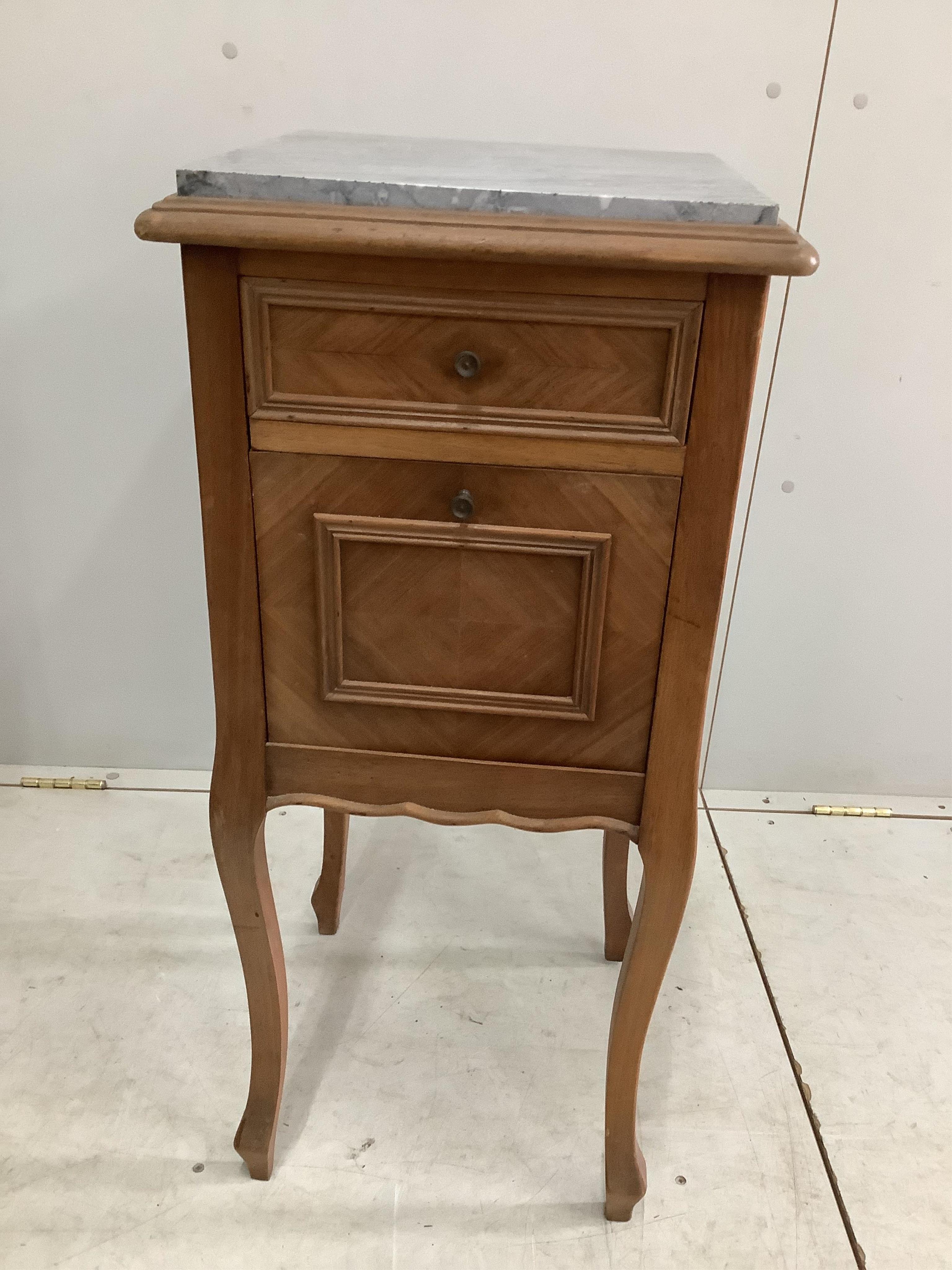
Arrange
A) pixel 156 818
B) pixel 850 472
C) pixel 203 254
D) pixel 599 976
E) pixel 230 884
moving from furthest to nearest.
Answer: pixel 156 818, pixel 850 472, pixel 599 976, pixel 230 884, pixel 203 254

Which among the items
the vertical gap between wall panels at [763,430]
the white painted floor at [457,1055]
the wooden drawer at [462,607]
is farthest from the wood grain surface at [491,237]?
the white painted floor at [457,1055]

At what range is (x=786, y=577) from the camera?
1561mm

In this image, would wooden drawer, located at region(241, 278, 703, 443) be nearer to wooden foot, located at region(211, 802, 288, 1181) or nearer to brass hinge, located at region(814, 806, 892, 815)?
wooden foot, located at region(211, 802, 288, 1181)

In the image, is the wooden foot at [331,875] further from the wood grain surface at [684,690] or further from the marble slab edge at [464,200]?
the marble slab edge at [464,200]

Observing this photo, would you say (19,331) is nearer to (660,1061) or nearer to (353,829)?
(353,829)

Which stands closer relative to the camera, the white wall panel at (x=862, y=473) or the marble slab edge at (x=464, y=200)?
the marble slab edge at (x=464, y=200)

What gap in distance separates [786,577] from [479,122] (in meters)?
0.80

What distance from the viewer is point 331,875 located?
1349 millimetres

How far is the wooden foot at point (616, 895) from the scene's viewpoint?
129 cm

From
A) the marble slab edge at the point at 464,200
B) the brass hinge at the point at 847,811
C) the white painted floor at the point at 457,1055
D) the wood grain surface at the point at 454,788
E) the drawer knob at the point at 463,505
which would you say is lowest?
the brass hinge at the point at 847,811

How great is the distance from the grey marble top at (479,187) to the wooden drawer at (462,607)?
0.19 metres

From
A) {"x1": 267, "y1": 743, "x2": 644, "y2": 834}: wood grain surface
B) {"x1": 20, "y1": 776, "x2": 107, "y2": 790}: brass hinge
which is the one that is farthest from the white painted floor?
{"x1": 267, "y1": 743, "x2": 644, "y2": 834}: wood grain surface

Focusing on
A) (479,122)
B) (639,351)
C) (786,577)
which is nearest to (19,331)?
(479,122)

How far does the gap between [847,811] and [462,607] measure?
1.11 m
